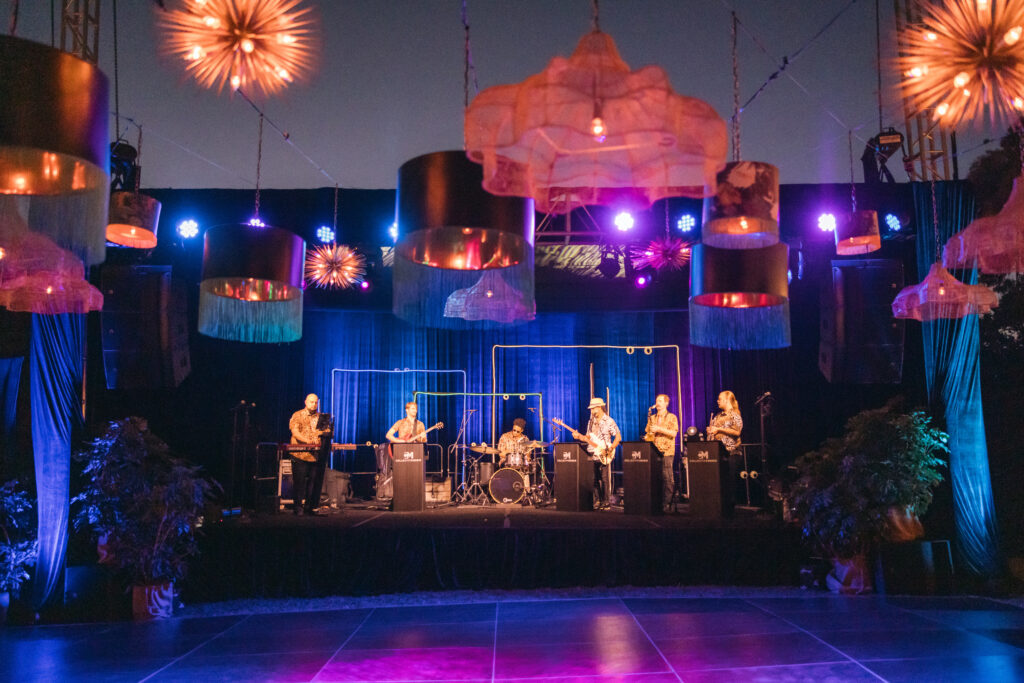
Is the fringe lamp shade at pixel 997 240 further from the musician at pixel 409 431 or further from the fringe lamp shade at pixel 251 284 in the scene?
the musician at pixel 409 431

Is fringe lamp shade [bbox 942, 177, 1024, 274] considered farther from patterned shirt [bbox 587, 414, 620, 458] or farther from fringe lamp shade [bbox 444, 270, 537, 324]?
patterned shirt [bbox 587, 414, 620, 458]

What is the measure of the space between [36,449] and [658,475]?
22.2 ft

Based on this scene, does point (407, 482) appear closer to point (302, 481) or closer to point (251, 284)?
point (302, 481)

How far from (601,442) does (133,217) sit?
249 inches

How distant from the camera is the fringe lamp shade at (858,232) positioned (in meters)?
7.97

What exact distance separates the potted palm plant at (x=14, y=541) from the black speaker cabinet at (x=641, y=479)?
6.33m

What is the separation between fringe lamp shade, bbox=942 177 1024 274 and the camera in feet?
12.3

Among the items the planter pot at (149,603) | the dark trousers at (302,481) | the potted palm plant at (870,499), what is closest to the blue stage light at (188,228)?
the dark trousers at (302,481)

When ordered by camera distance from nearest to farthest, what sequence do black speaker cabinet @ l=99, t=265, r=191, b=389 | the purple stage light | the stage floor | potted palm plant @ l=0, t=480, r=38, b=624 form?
potted palm plant @ l=0, t=480, r=38, b=624, the stage floor, the purple stage light, black speaker cabinet @ l=99, t=265, r=191, b=389

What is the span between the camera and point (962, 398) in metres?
8.32

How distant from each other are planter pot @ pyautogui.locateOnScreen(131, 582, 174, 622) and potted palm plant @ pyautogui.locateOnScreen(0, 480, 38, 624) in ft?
3.36

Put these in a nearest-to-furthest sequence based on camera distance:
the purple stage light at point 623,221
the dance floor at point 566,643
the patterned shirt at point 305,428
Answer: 1. the dance floor at point 566,643
2. the purple stage light at point 623,221
3. the patterned shirt at point 305,428

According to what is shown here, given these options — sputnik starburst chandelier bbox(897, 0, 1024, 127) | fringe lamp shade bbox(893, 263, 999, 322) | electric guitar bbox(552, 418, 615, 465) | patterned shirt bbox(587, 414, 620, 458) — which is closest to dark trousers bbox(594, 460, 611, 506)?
electric guitar bbox(552, 418, 615, 465)

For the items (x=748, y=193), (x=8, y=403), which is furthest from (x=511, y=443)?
(x=748, y=193)
